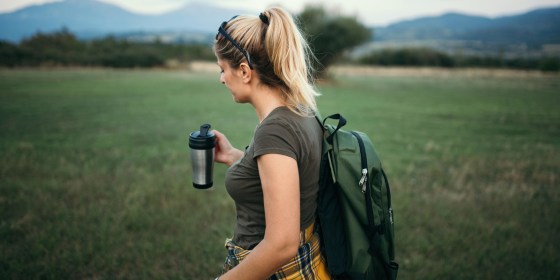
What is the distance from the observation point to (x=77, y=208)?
5.29 metres

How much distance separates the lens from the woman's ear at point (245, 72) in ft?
5.24

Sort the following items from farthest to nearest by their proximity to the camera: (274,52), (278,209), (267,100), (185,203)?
(185,203), (267,100), (274,52), (278,209)

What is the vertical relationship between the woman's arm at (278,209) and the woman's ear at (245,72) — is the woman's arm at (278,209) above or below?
below

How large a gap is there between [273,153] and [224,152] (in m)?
1.10

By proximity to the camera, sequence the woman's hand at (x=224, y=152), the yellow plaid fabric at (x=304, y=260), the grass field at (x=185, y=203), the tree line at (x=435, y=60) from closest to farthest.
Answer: the yellow plaid fabric at (x=304, y=260), the woman's hand at (x=224, y=152), the grass field at (x=185, y=203), the tree line at (x=435, y=60)

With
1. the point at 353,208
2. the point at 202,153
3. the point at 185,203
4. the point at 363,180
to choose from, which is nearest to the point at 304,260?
the point at 353,208

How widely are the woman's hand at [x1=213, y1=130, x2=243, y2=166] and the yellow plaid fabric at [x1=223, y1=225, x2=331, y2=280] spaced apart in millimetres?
648

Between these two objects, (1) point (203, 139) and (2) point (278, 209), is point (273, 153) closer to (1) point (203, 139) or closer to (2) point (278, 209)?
(2) point (278, 209)

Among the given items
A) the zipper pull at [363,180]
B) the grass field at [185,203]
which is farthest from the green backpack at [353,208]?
the grass field at [185,203]

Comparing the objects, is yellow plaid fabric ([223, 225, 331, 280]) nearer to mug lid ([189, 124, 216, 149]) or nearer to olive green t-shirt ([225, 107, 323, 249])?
olive green t-shirt ([225, 107, 323, 249])

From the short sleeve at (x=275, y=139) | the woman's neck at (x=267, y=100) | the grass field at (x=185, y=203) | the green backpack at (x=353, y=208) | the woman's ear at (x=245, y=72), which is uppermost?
the woman's ear at (x=245, y=72)

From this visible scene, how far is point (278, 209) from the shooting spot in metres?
1.35

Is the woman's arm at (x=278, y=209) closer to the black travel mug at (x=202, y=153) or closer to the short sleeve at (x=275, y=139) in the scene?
the short sleeve at (x=275, y=139)

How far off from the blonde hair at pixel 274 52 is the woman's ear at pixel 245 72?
21 millimetres
